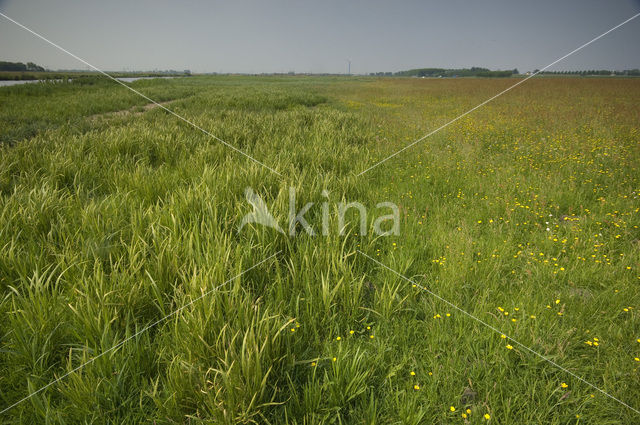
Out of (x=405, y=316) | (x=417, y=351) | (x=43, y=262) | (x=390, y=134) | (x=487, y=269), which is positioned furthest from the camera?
(x=390, y=134)

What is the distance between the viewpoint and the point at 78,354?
1.75 m

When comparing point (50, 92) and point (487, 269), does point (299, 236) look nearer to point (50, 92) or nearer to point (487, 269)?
point (487, 269)

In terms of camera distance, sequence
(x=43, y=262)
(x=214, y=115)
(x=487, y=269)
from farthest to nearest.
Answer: (x=214, y=115) → (x=487, y=269) → (x=43, y=262)

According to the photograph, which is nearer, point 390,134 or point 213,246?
point 213,246

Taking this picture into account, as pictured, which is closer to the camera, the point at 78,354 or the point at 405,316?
the point at 78,354

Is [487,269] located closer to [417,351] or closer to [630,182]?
[417,351]

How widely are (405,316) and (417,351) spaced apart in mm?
339

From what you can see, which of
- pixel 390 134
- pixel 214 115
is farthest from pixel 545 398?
pixel 214 115

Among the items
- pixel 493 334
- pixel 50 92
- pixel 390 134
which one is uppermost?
pixel 50 92

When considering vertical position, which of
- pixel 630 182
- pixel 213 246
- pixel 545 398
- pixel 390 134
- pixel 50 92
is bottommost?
pixel 545 398

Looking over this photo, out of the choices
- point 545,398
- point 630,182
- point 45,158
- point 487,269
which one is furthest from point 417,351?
point 45,158

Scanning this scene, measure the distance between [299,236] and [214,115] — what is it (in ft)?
31.3

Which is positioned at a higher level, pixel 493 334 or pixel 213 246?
pixel 213 246

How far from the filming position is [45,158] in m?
4.84
